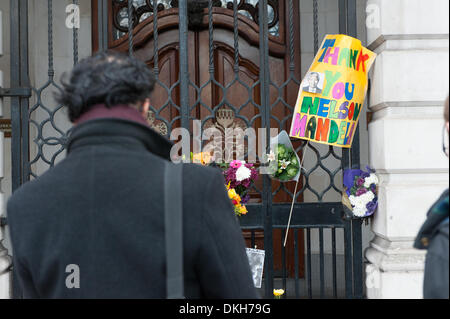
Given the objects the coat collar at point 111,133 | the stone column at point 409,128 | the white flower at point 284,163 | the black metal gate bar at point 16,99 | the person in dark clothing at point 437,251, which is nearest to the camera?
the person in dark clothing at point 437,251

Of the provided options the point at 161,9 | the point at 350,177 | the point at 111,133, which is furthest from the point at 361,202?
the point at 161,9

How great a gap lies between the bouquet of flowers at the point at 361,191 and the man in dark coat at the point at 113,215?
7.61ft

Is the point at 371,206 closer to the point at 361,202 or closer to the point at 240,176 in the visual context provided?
the point at 361,202

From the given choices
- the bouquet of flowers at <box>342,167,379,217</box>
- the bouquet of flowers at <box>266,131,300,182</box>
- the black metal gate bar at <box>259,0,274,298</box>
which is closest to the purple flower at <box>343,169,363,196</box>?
the bouquet of flowers at <box>342,167,379,217</box>

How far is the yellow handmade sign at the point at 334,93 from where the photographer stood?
3.84 metres

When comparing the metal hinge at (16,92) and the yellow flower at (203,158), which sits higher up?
the metal hinge at (16,92)

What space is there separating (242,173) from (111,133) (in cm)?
228

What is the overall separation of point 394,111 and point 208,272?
2.54 metres

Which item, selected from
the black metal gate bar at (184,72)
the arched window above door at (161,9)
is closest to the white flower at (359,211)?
the black metal gate bar at (184,72)

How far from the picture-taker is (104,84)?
1.71 m

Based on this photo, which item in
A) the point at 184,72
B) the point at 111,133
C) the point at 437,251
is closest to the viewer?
the point at 437,251

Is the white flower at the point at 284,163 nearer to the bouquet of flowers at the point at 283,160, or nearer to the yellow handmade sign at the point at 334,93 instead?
the bouquet of flowers at the point at 283,160

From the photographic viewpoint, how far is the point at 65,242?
1633 millimetres
